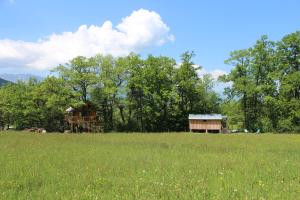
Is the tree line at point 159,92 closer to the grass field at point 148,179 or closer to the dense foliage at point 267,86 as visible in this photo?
the dense foliage at point 267,86

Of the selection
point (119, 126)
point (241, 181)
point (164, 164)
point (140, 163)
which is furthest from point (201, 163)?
point (119, 126)

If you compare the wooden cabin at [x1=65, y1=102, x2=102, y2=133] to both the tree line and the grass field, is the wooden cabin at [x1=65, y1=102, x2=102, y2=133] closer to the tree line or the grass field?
the tree line

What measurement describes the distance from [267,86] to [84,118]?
29144 mm

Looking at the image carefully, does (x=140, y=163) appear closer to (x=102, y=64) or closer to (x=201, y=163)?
(x=201, y=163)

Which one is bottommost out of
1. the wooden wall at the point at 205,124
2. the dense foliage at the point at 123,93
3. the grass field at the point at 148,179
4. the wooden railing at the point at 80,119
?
the grass field at the point at 148,179

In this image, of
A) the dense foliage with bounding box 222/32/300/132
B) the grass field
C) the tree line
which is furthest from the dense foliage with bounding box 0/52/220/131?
the grass field

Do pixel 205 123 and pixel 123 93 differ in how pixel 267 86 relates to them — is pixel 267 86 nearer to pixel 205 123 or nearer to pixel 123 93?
pixel 205 123

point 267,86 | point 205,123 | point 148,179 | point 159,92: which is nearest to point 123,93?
point 159,92

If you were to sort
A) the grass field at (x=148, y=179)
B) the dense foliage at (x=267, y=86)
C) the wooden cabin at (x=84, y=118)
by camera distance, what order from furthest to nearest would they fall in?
the wooden cabin at (x=84, y=118) < the dense foliage at (x=267, y=86) < the grass field at (x=148, y=179)

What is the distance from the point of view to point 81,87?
190ft

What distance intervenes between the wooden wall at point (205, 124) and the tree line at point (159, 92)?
352cm

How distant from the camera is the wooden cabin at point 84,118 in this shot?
57.3 meters

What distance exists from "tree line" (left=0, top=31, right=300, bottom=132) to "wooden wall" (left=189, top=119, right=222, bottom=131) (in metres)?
3.52

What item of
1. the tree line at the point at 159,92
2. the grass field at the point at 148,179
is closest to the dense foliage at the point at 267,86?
the tree line at the point at 159,92
